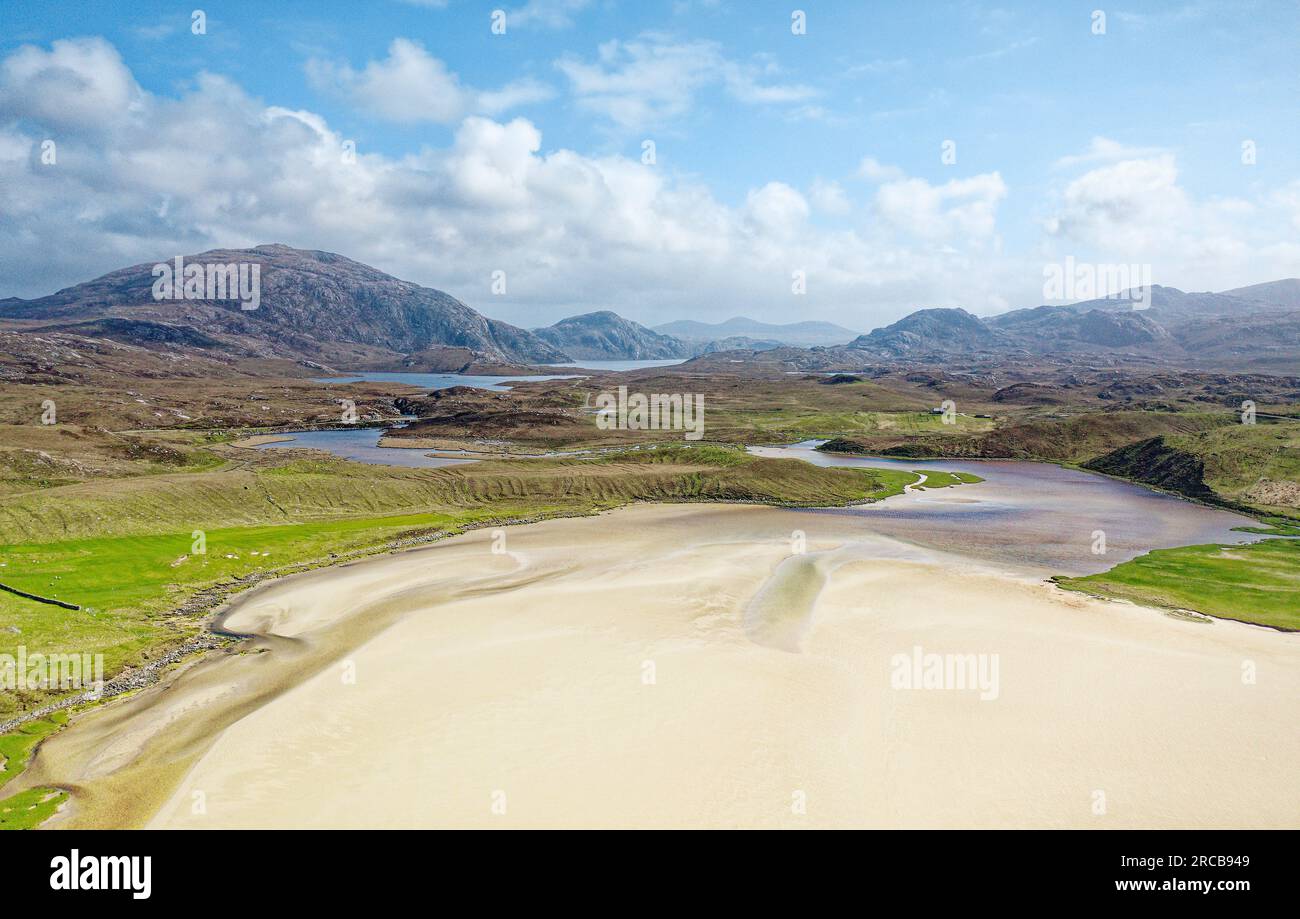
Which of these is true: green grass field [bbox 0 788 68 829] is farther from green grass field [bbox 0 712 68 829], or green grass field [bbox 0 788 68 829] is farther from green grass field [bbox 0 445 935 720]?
green grass field [bbox 0 445 935 720]

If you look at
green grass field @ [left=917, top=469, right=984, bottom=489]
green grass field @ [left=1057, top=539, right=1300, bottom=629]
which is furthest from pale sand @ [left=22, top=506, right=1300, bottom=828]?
green grass field @ [left=917, top=469, right=984, bottom=489]

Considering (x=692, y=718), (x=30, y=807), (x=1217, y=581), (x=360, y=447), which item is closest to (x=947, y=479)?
(x=1217, y=581)

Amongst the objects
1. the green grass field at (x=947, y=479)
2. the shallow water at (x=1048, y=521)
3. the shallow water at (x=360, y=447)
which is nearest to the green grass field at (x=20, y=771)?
Answer: the shallow water at (x=1048, y=521)

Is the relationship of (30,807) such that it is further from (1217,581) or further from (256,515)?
(1217,581)
